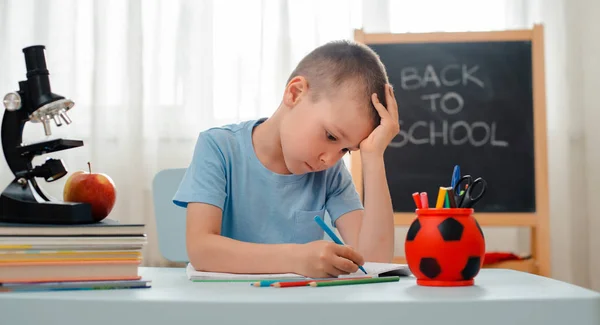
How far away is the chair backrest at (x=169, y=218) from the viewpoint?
1630mm

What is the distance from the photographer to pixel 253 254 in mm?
947

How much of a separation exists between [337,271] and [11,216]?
15.8 inches

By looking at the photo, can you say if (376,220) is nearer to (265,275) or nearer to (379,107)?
Result: (379,107)

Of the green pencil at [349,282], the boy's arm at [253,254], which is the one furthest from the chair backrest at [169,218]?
the green pencil at [349,282]

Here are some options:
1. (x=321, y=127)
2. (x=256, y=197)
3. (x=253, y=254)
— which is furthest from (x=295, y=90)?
(x=253, y=254)

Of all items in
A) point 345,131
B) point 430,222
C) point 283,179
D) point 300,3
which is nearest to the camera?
point 430,222

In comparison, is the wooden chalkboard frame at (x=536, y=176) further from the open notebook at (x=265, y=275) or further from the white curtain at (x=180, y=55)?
the open notebook at (x=265, y=275)

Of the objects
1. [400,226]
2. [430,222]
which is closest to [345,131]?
[430,222]

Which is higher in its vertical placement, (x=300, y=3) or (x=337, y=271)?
(x=300, y=3)

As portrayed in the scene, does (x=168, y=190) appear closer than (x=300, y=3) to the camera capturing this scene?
Yes

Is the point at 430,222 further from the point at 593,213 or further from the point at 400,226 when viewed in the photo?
the point at 593,213

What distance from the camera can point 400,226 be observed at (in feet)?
8.27

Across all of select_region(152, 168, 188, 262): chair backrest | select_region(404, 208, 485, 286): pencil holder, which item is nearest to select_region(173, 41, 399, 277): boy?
select_region(404, 208, 485, 286): pencil holder

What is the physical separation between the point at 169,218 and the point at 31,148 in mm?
816
